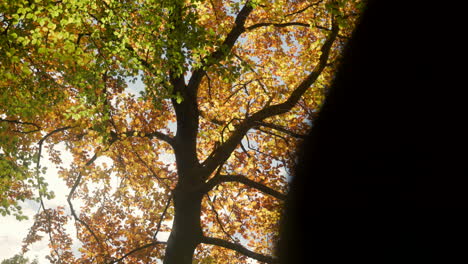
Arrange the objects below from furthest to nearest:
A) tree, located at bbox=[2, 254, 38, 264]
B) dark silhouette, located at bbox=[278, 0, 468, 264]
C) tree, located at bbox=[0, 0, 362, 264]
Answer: tree, located at bbox=[2, 254, 38, 264], tree, located at bbox=[0, 0, 362, 264], dark silhouette, located at bbox=[278, 0, 468, 264]

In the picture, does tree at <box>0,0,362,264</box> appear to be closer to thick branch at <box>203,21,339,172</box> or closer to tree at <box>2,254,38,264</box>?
thick branch at <box>203,21,339,172</box>

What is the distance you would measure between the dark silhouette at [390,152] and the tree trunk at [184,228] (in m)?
8.13

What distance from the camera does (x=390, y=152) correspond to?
948mm

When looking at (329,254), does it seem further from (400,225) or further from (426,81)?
(426,81)

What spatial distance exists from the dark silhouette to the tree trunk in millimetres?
8127

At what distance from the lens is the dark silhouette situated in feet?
2.65

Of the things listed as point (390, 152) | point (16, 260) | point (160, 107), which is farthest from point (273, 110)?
point (16, 260)

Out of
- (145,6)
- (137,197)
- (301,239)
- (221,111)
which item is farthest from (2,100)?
(301,239)

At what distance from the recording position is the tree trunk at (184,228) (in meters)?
8.79

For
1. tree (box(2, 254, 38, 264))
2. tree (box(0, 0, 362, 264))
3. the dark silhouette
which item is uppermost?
tree (box(2, 254, 38, 264))

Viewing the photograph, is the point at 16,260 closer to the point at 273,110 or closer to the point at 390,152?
the point at 273,110

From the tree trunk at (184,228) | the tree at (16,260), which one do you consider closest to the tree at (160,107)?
the tree trunk at (184,228)

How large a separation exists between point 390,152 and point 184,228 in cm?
861

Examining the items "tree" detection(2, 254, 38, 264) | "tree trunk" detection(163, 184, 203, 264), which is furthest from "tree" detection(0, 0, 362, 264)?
"tree" detection(2, 254, 38, 264)
